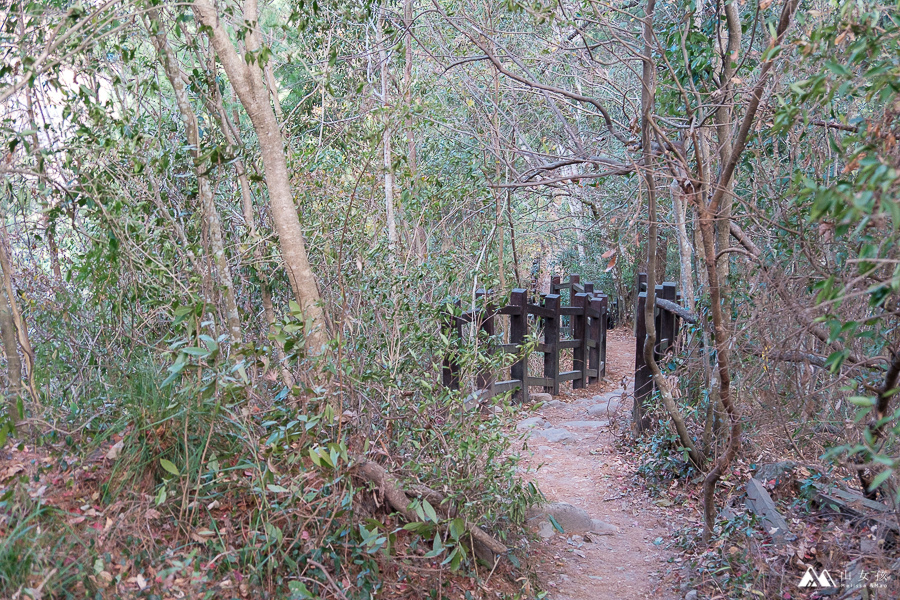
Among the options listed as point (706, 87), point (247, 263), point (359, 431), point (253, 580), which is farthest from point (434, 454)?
point (706, 87)

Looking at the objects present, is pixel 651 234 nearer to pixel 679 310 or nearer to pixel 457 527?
pixel 679 310

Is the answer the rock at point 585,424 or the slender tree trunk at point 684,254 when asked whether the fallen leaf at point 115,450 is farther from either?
the rock at point 585,424

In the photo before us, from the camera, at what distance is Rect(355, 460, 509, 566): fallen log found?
3768 millimetres

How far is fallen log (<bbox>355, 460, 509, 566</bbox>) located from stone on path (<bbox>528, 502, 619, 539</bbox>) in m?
1.12

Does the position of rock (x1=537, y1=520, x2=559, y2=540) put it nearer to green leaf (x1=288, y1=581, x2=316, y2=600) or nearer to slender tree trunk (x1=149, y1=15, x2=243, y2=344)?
green leaf (x1=288, y1=581, x2=316, y2=600)

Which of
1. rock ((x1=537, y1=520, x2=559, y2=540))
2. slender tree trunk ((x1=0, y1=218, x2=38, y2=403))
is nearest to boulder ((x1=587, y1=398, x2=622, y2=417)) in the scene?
rock ((x1=537, y1=520, x2=559, y2=540))

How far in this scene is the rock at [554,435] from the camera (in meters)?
7.73

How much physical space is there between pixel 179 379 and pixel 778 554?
12.0ft

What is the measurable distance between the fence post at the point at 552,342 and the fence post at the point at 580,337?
65 cm

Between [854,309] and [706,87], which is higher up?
[706,87]

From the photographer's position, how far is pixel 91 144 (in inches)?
149

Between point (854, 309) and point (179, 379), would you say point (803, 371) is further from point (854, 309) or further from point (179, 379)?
point (179, 379)

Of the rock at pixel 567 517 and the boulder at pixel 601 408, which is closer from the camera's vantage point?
the rock at pixel 567 517

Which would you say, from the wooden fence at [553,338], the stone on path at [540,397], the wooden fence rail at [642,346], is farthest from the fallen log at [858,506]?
the stone on path at [540,397]
